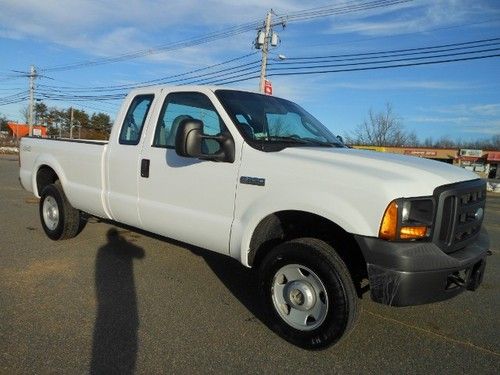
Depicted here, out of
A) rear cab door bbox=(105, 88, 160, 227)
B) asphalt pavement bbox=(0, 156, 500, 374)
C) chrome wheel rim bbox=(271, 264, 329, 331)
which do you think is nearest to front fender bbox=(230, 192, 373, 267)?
chrome wheel rim bbox=(271, 264, 329, 331)

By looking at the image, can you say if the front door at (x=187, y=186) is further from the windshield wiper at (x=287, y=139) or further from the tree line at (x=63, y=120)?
the tree line at (x=63, y=120)

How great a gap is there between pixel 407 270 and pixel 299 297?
0.87 meters

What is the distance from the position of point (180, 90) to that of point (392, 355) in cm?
310

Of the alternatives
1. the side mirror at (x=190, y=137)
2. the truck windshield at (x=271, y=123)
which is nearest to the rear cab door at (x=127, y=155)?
the truck windshield at (x=271, y=123)

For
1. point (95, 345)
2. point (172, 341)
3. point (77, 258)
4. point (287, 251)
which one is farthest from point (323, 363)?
point (77, 258)

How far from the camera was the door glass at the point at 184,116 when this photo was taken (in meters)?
4.21

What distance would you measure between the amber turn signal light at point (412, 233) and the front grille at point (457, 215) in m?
0.10

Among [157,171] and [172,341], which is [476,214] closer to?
[172,341]

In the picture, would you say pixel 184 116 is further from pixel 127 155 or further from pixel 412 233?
pixel 412 233

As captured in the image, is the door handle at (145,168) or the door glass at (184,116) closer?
the door glass at (184,116)

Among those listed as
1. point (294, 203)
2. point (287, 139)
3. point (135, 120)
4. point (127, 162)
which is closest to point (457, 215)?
point (294, 203)

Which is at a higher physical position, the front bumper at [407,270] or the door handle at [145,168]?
the door handle at [145,168]

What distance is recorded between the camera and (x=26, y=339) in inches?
132

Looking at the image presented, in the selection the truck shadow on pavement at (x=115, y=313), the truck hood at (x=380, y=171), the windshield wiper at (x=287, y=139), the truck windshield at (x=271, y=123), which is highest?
the truck windshield at (x=271, y=123)
